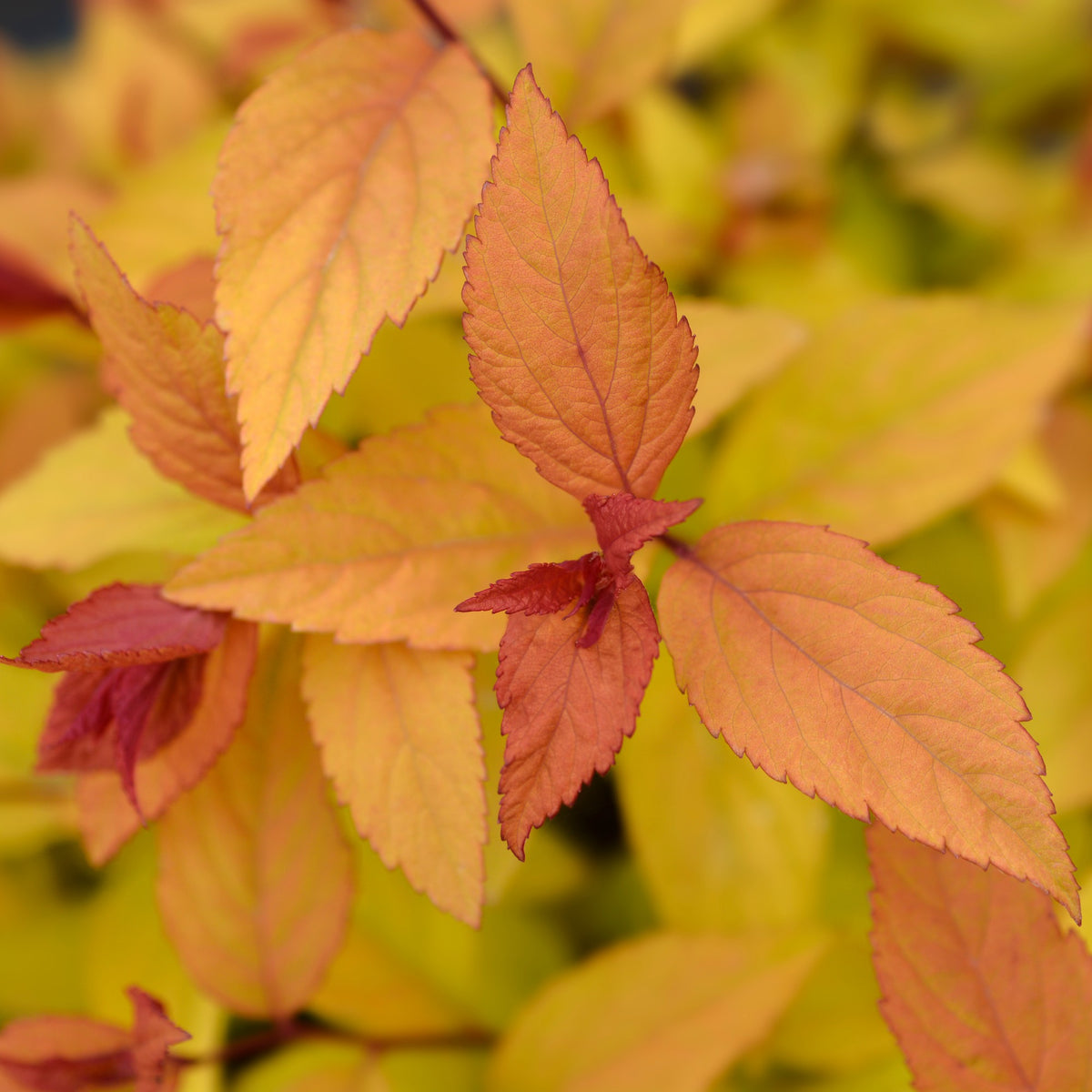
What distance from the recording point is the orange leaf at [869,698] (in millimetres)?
359

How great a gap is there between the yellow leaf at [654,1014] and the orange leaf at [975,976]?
0.43 ft

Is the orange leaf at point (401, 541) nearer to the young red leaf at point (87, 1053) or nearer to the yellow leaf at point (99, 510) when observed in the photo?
the yellow leaf at point (99, 510)

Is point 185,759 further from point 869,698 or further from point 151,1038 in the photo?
point 869,698

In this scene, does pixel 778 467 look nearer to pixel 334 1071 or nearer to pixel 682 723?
pixel 682 723

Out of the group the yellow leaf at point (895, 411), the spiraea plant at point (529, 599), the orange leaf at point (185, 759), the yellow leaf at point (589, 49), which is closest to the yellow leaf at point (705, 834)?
the spiraea plant at point (529, 599)

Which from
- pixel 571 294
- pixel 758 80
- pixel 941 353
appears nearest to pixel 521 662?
pixel 571 294

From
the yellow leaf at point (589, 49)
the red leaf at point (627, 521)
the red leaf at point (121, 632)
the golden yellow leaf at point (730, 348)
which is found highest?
the yellow leaf at point (589, 49)

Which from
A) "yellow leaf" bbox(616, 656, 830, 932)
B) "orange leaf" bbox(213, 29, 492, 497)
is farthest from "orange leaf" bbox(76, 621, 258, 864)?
"yellow leaf" bbox(616, 656, 830, 932)

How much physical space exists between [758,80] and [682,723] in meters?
0.63

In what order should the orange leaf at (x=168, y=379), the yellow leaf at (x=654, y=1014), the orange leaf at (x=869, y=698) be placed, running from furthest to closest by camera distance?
the yellow leaf at (x=654, y=1014)
the orange leaf at (x=168, y=379)
the orange leaf at (x=869, y=698)

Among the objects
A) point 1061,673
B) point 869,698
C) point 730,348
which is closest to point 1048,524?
point 1061,673

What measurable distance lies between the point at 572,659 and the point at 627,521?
6cm

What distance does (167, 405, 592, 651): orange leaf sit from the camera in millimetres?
450

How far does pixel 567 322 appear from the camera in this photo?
40cm
